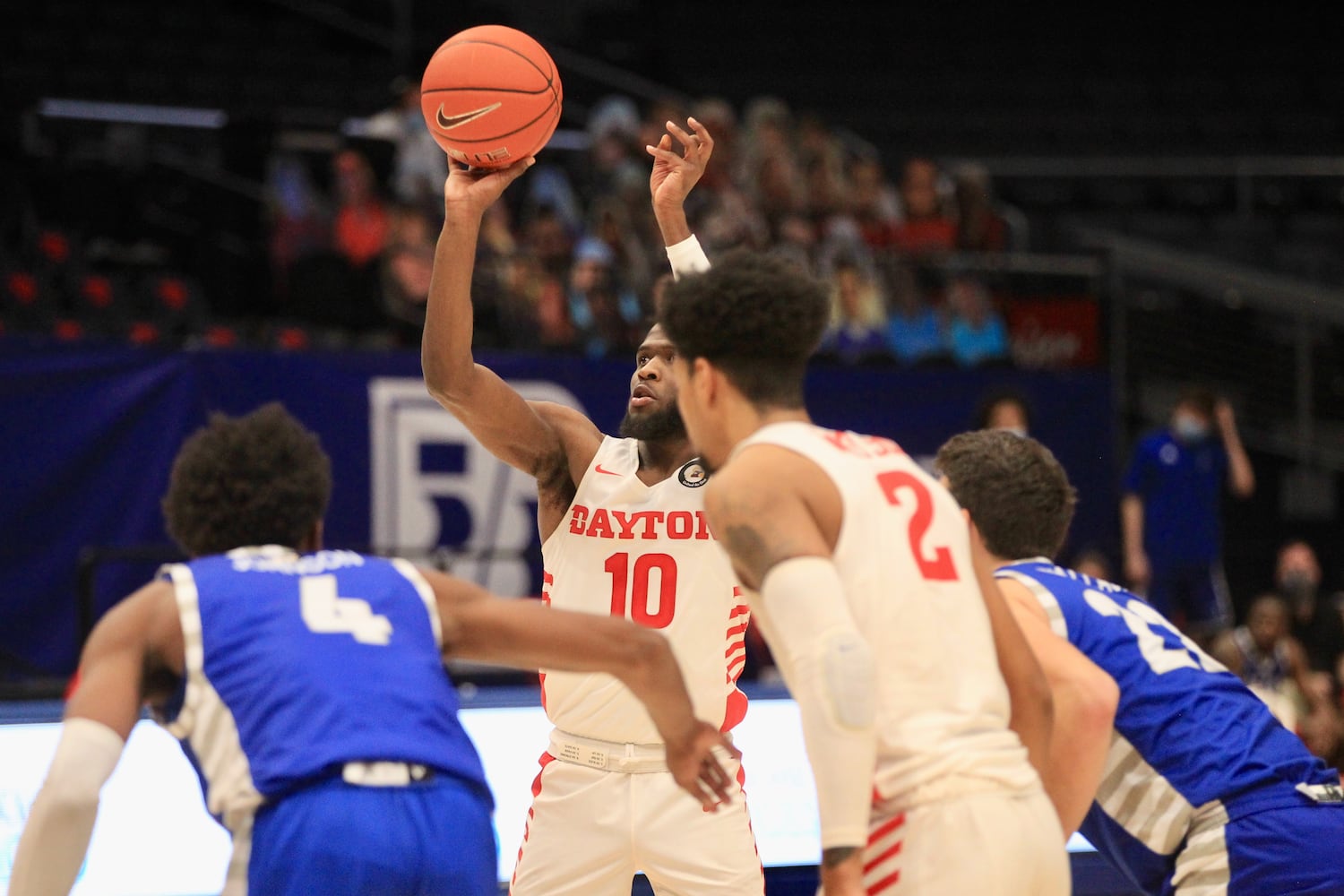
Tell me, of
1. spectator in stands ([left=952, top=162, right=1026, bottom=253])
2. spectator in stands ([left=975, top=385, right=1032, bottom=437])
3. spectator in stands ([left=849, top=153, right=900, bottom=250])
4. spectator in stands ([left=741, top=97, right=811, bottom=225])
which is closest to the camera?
spectator in stands ([left=975, top=385, right=1032, bottom=437])

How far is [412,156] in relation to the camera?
1144cm

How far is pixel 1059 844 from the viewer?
297cm

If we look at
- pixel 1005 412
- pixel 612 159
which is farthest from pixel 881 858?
pixel 612 159

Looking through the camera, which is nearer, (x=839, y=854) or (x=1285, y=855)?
(x=839, y=854)

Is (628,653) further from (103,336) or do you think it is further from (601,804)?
(103,336)

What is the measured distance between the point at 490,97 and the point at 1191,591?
777 cm

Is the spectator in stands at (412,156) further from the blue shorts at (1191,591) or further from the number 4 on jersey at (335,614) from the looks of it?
Result: the number 4 on jersey at (335,614)

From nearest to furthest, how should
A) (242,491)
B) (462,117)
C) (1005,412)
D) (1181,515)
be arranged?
1. (242,491)
2. (462,117)
3. (1005,412)
4. (1181,515)

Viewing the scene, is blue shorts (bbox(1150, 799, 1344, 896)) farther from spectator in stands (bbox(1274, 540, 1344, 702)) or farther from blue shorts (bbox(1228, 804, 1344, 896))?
A: spectator in stands (bbox(1274, 540, 1344, 702))

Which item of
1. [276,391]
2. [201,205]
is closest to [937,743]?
[276,391]

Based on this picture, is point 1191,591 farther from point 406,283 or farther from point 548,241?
point 406,283

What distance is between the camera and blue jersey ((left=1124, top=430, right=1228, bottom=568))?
1093 centimetres

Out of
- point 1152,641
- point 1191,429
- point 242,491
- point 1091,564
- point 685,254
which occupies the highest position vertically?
point 685,254

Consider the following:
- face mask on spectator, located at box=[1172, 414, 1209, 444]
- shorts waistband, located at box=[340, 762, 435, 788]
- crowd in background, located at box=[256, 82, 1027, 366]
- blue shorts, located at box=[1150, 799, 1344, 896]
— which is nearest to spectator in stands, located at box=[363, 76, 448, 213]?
crowd in background, located at box=[256, 82, 1027, 366]
